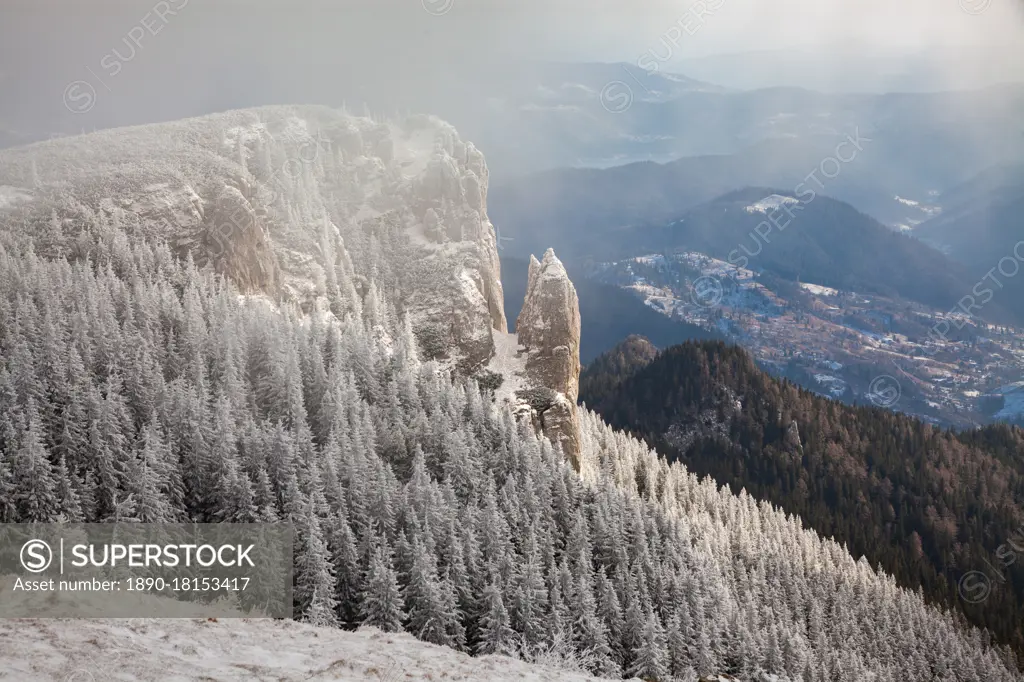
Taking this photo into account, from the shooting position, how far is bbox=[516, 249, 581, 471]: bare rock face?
12031 centimetres

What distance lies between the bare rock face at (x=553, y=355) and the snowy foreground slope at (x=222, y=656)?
79.5 m

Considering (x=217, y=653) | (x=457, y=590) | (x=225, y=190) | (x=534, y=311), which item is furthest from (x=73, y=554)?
(x=534, y=311)

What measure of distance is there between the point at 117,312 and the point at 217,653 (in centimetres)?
6302

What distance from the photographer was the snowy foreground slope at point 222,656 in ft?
94.7

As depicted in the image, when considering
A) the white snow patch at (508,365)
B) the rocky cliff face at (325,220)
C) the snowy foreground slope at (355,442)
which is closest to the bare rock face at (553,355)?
the rocky cliff face at (325,220)

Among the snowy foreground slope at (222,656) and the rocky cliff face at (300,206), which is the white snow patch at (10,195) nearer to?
the rocky cliff face at (300,206)

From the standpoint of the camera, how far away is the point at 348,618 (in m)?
60.3

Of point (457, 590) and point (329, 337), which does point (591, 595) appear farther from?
point (329, 337)

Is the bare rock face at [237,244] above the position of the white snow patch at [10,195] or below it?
below

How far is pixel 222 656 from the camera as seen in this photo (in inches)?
1310

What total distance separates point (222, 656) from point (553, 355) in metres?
95.3

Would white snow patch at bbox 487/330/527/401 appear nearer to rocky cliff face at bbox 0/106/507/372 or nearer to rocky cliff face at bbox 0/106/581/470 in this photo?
rocky cliff face at bbox 0/106/581/470

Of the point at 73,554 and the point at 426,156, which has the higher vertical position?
the point at 426,156

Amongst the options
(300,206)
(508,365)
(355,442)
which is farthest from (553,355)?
(355,442)
